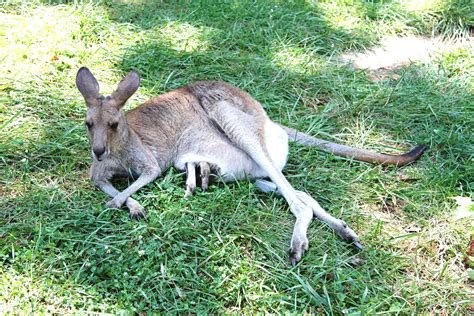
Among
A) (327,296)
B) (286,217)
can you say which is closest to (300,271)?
(327,296)

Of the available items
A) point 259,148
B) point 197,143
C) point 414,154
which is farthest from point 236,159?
point 414,154

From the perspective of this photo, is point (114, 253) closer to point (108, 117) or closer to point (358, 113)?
point (108, 117)

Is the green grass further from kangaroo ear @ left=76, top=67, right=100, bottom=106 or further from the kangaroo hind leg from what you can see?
kangaroo ear @ left=76, top=67, right=100, bottom=106

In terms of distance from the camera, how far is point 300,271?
3227 mm

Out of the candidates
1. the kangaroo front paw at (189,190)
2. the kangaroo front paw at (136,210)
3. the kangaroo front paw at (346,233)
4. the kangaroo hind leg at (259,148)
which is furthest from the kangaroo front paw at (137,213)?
the kangaroo front paw at (346,233)

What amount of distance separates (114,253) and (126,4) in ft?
13.1

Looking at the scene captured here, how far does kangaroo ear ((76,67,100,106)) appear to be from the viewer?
12.3 ft

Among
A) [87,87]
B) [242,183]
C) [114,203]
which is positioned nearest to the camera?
[114,203]

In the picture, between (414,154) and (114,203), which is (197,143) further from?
(414,154)

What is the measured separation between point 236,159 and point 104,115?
0.98m

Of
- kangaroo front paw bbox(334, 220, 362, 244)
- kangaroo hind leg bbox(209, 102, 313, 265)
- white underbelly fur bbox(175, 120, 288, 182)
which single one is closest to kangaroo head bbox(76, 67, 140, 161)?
white underbelly fur bbox(175, 120, 288, 182)

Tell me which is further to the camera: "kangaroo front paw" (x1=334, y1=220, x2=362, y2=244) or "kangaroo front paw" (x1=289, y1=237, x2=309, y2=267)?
"kangaroo front paw" (x1=334, y1=220, x2=362, y2=244)

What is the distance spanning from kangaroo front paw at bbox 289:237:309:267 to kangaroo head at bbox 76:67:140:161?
50.8 inches

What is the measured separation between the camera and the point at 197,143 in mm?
4176
